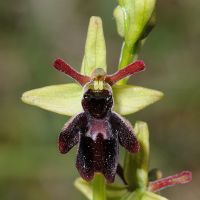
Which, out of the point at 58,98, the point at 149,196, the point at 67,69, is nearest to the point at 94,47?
the point at 67,69

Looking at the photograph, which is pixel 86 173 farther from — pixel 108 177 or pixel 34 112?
pixel 34 112

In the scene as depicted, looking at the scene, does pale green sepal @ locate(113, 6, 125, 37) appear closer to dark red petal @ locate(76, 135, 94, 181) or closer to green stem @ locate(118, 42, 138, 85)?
green stem @ locate(118, 42, 138, 85)

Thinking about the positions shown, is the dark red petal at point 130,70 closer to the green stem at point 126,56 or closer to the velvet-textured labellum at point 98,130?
the velvet-textured labellum at point 98,130

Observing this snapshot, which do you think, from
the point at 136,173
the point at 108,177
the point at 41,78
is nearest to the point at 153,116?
the point at 41,78

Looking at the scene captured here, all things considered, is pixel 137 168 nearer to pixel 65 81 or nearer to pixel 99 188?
pixel 99 188

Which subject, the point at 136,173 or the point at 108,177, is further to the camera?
the point at 136,173

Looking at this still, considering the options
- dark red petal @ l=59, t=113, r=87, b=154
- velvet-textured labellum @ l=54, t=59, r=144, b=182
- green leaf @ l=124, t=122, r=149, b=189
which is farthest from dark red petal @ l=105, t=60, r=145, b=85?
green leaf @ l=124, t=122, r=149, b=189
